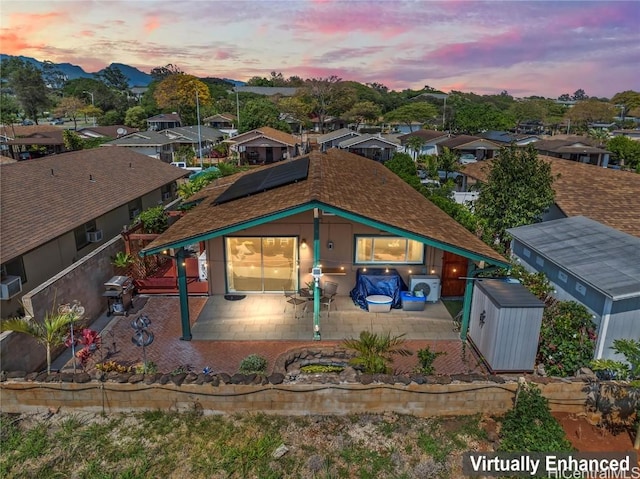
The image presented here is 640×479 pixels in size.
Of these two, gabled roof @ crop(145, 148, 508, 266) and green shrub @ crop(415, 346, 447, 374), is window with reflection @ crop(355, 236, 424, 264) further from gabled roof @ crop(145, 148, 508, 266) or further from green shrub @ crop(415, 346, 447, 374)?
green shrub @ crop(415, 346, 447, 374)

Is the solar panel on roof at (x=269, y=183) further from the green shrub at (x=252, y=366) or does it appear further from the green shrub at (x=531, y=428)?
the green shrub at (x=531, y=428)

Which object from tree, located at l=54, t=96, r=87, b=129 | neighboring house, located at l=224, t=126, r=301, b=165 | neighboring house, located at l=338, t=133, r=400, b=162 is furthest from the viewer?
tree, located at l=54, t=96, r=87, b=129

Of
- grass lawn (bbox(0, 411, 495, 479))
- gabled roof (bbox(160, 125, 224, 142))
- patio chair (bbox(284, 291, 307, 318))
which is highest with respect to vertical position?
gabled roof (bbox(160, 125, 224, 142))

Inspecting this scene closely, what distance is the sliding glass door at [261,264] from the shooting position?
1378 centimetres

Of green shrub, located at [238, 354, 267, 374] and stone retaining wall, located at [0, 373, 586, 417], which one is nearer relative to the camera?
stone retaining wall, located at [0, 373, 586, 417]

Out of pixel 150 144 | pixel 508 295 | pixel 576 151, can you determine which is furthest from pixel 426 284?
pixel 150 144

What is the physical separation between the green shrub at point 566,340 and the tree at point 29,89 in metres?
99.6

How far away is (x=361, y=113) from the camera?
9125 cm

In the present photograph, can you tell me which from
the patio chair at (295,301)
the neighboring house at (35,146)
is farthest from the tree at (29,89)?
the patio chair at (295,301)

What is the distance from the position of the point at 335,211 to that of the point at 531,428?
625 centimetres

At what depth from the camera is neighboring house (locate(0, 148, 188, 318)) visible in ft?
37.2

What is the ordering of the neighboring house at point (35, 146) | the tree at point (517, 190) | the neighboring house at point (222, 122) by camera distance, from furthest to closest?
the neighboring house at point (222, 122) < the neighboring house at point (35, 146) < the tree at point (517, 190)

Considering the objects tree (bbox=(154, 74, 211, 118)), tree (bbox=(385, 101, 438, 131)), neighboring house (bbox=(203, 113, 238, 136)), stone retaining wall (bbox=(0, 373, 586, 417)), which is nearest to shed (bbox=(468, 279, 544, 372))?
stone retaining wall (bbox=(0, 373, 586, 417))

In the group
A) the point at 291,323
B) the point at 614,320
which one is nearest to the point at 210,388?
the point at 291,323
